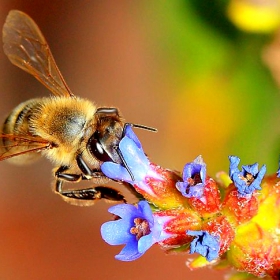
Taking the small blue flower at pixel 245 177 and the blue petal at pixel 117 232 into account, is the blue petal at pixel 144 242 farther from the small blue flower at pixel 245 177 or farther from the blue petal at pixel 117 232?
the small blue flower at pixel 245 177

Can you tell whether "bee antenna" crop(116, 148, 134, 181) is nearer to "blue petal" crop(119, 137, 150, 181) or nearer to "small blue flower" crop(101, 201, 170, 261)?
"blue petal" crop(119, 137, 150, 181)

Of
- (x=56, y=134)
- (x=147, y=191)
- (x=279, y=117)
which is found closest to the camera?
(x=147, y=191)

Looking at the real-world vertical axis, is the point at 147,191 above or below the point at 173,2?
below

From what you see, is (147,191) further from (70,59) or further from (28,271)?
(70,59)

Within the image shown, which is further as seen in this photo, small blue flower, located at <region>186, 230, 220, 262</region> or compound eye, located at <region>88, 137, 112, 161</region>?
compound eye, located at <region>88, 137, 112, 161</region>

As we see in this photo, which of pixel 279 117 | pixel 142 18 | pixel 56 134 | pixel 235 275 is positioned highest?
pixel 142 18

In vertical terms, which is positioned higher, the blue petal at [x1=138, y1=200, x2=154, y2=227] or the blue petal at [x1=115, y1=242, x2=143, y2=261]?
the blue petal at [x1=138, y1=200, x2=154, y2=227]

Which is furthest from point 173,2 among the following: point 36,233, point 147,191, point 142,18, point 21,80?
point 147,191

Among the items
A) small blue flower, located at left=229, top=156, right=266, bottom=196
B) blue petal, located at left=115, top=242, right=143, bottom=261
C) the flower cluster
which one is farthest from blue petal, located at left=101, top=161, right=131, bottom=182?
small blue flower, located at left=229, top=156, right=266, bottom=196
